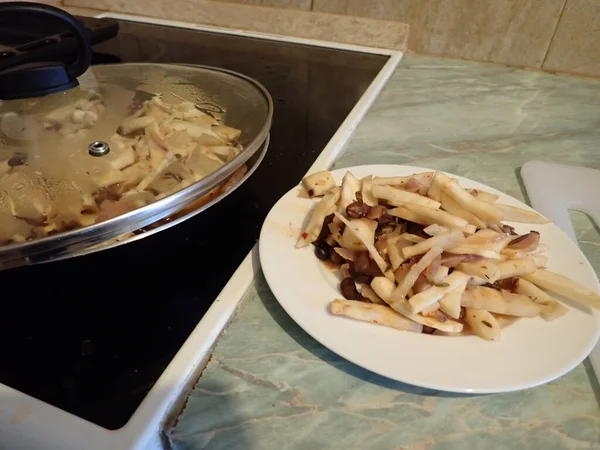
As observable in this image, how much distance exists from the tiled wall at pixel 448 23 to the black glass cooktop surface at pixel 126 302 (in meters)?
0.53

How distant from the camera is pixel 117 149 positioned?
2.03 ft

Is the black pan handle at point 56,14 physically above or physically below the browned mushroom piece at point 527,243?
above

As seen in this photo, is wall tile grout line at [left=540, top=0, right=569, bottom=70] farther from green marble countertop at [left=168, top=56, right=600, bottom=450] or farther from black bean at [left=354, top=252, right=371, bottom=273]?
black bean at [left=354, top=252, right=371, bottom=273]

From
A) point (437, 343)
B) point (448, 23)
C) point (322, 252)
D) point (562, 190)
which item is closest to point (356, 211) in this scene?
point (322, 252)

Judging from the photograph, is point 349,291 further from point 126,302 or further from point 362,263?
point 126,302

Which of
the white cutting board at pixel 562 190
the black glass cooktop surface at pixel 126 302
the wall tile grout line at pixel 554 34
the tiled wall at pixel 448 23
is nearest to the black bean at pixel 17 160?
the black glass cooktop surface at pixel 126 302

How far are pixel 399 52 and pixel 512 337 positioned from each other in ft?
3.22

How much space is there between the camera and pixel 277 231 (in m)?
0.57

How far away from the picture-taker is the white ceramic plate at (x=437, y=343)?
0.42 m

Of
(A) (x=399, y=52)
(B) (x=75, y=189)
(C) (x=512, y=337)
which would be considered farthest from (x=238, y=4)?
(C) (x=512, y=337)

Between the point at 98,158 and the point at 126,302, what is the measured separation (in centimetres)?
19

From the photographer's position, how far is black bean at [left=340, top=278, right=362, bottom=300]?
1.66 ft

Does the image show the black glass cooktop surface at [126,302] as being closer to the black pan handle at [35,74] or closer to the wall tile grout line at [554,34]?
the black pan handle at [35,74]

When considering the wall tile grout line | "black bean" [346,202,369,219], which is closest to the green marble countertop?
"black bean" [346,202,369,219]
